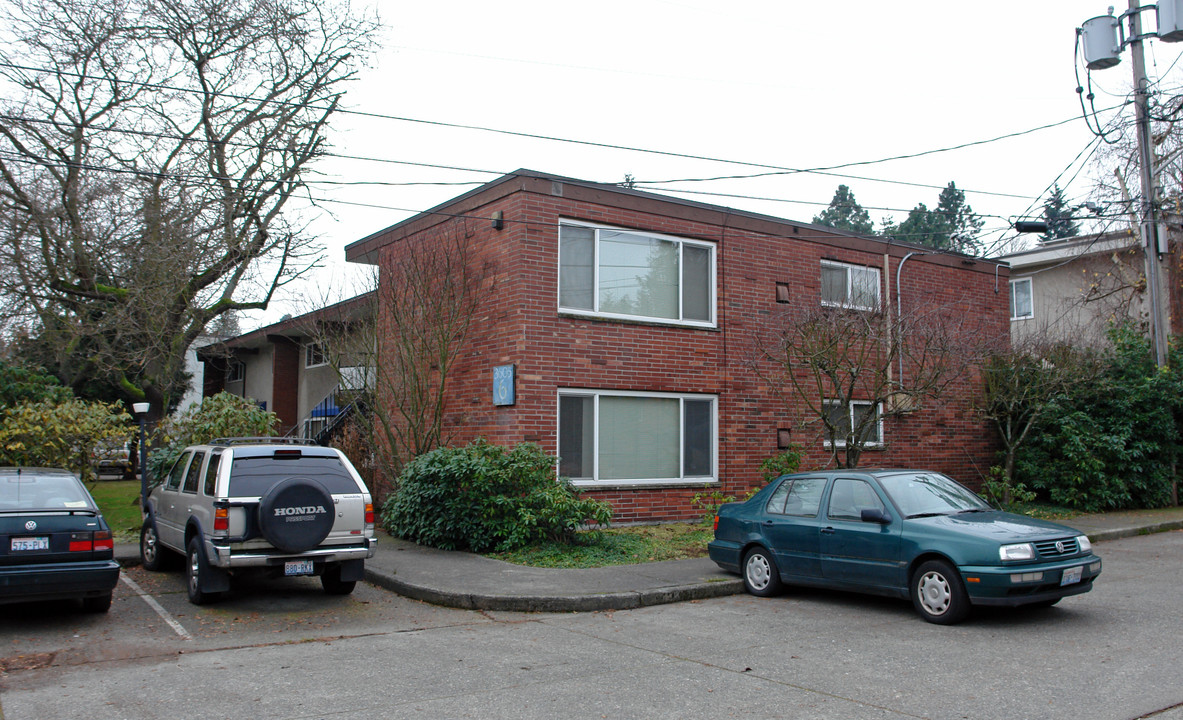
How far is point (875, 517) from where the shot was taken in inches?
344

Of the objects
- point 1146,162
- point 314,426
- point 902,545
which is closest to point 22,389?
point 314,426

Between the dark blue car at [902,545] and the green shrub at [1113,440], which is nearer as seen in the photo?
the dark blue car at [902,545]

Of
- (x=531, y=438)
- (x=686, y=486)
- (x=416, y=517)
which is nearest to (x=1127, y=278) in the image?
(x=686, y=486)

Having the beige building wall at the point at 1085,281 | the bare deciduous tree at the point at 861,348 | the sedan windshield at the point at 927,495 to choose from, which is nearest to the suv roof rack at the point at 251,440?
the bare deciduous tree at the point at 861,348

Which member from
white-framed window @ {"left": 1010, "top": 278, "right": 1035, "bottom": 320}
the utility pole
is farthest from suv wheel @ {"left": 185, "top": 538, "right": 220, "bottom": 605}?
white-framed window @ {"left": 1010, "top": 278, "right": 1035, "bottom": 320}

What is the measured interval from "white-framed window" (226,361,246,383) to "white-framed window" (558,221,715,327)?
20720 millimetres

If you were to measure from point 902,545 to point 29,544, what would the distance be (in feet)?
25.8

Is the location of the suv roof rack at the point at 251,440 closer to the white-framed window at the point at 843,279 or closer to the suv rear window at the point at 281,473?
the suv rear window at the point at 281,473

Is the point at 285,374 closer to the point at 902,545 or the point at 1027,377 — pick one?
the point at 1027,377

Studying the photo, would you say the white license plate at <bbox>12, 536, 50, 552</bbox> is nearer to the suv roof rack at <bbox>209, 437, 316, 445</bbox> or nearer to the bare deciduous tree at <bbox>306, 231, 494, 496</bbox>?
the suv roof rack at <bbox>209, 437, 316, 445</bbox>

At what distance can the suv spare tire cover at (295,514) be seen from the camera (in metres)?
8.59

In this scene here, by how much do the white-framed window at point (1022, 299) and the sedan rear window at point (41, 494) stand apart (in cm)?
2696

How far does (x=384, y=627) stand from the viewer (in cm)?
847

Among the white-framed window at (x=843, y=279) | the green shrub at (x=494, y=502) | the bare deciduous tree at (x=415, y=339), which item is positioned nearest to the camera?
the green shrub at (x=494, y=502)
